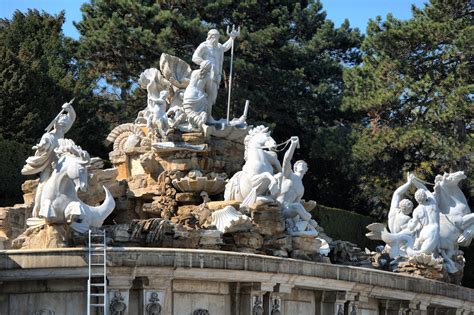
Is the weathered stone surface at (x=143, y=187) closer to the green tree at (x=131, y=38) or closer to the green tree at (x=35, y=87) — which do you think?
Result: the green tree at (x=35, y=87)

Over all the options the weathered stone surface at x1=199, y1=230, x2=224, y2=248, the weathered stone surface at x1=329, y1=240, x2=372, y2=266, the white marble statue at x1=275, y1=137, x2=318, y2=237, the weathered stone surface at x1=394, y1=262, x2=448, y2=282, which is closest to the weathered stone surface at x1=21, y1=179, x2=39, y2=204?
the weathered stone surface at x1=199, y1=230, x2=224, y2=248

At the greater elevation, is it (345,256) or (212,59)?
(212,59)

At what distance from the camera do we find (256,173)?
33.2 metres

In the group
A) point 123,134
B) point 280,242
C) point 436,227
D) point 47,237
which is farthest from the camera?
point 123,134

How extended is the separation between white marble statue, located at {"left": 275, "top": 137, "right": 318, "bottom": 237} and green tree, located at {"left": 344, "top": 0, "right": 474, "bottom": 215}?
19.0 m

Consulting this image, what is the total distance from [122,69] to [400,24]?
941 cm

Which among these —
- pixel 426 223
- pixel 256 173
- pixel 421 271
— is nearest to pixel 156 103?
pixel 256 173

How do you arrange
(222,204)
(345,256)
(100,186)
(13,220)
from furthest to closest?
(345,256)
(100,186)
(13,220)
(222,204)

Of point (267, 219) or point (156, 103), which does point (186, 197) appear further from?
point (267, 219)

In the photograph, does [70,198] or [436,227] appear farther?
[436,227]

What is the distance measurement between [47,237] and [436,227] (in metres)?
11.1

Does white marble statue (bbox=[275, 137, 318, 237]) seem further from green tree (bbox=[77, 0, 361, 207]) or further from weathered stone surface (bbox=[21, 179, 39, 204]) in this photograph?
green tree (bbox=[77, 0, 361, 207])

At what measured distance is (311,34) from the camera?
5659 centimetres

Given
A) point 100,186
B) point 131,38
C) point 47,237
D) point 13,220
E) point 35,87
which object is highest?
point 131,38
